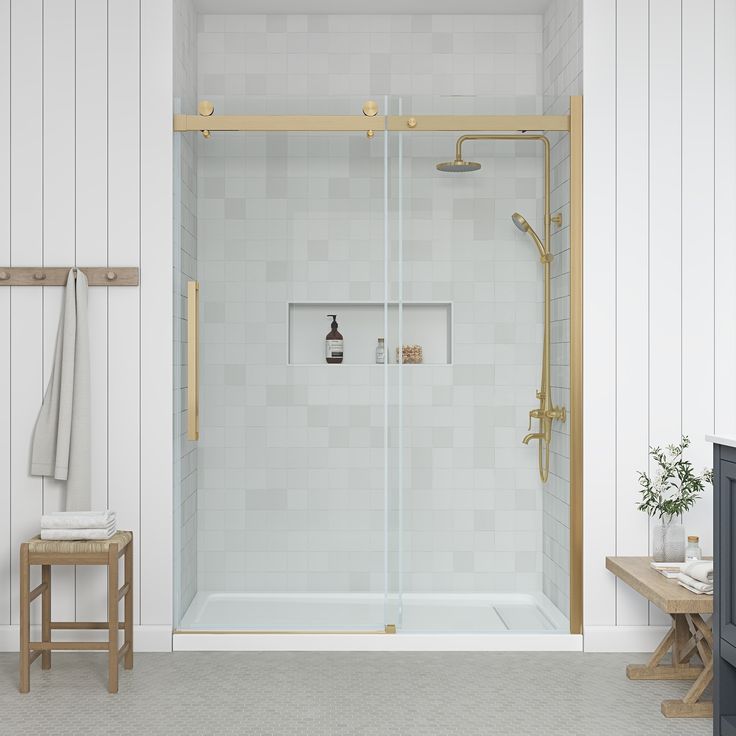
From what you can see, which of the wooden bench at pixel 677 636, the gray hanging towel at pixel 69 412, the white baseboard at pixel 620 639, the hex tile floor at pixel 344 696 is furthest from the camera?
the white baseboard at pixel 620 639

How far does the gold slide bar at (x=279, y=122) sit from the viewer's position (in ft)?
11.3

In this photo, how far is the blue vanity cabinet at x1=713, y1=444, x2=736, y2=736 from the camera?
2.45m

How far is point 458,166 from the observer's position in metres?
3.46

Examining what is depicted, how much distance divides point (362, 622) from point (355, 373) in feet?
3.41

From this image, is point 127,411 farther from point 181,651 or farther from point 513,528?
point 513,528

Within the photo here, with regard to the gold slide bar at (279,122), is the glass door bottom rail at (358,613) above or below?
below

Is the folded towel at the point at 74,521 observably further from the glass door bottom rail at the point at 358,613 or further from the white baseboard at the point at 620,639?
the white baseboard at the point at 620,639

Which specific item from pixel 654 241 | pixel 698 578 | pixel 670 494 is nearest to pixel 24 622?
pixel 698 578

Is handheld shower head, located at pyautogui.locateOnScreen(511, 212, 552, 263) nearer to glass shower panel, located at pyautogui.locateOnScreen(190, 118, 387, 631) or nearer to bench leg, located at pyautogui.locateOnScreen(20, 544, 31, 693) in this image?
glass shower panel, located at pyautogui.locateOnScreen(190, 118, 387, 631)

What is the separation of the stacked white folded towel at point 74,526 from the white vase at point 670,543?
2135 mm

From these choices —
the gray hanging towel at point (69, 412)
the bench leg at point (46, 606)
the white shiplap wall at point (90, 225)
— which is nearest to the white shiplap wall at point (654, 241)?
the white shiplap wall at point (90, 225)

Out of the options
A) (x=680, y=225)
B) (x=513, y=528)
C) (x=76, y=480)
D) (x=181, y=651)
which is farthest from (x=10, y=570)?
(x=680, y=225)

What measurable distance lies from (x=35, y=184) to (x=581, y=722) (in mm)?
2922

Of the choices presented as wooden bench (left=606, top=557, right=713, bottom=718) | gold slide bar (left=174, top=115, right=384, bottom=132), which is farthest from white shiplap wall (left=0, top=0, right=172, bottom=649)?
wooden bench (left=606, top=557, right=713, bottom=718)
